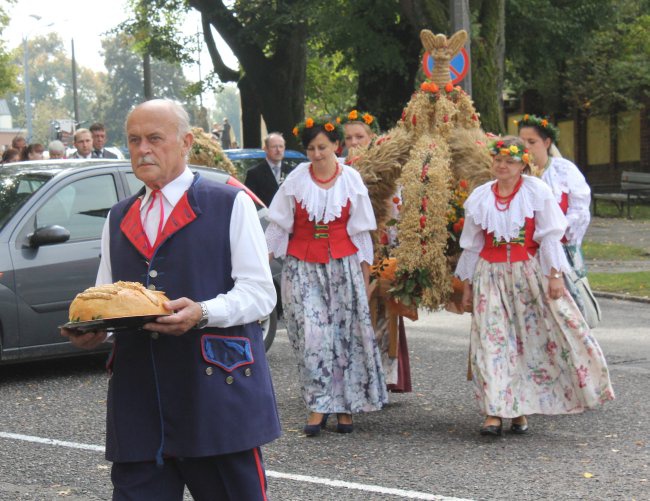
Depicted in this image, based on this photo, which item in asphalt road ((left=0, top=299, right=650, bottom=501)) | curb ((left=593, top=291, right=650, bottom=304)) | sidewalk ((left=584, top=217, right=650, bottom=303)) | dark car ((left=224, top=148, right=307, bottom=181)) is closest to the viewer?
asphalt road ((left=0, top=299, right=650, bottom=501))

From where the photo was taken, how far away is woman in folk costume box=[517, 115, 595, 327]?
29.4 ft

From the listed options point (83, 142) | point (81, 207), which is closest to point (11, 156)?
point (83, 142)

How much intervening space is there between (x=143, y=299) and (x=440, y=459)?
3942 mm

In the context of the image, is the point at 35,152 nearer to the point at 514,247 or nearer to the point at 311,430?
the point at 311,430

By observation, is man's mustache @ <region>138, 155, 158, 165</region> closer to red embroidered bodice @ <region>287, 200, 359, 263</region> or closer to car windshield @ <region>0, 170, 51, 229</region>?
red embroidered bodice @ <region>287, 200, 359, 263</region>

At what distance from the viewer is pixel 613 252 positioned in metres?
21.9

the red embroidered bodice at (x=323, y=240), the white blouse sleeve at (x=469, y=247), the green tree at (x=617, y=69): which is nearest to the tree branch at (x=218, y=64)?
the green tree at (x=617, y=69)

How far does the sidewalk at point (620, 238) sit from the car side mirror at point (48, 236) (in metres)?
8.25

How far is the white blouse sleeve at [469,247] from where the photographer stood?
802 centimetres

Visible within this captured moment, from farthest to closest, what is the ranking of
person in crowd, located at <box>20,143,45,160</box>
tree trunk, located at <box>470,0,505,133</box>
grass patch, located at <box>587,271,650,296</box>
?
tree trunk, located at <box>470,0,505,133</box>, grass patch, located at <box>587,271,650,296</box>, person in crowd, located at <box>20,143,45,160</box>

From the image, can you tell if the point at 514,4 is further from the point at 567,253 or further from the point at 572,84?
the point at 567,253

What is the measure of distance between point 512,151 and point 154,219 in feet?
14.2

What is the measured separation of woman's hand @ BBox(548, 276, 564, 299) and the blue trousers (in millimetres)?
4346

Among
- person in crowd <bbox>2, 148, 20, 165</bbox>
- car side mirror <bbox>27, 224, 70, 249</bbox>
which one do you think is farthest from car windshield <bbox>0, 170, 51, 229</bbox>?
person in crowd <bbox>2, 148, 20, 165</bbox>
